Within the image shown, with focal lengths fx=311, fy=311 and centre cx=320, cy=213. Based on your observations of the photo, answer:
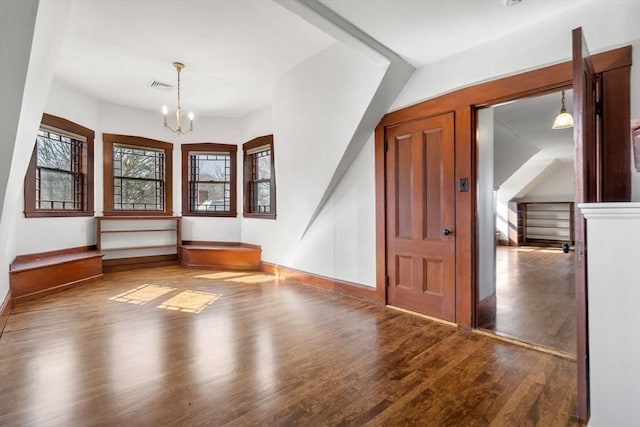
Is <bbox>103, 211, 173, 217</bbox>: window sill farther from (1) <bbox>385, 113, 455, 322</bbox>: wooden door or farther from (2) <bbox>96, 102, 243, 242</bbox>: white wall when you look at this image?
(1) <bbox>385, 113, 455, 322</bbox>: wooden door

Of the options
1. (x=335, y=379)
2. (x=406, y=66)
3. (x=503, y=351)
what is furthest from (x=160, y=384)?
(x=406, y=66)

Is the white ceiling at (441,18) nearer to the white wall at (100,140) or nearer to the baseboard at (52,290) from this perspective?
the white wall at (100,140)

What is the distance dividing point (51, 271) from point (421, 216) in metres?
4.66

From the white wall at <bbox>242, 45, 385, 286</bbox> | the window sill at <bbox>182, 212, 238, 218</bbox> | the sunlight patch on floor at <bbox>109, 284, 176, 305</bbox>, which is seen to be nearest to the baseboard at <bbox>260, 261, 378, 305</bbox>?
the white wall at <bbox>242, 45, 385, 286</bbox>

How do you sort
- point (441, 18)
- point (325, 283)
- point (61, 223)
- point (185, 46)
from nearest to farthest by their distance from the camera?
point (441, 18)
point (185, 46)
point (325, 283)
point (61, 223)

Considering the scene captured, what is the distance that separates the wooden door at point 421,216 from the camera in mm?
2947

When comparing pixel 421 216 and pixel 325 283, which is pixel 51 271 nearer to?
pixel 325 283

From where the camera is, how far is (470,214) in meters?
2.79

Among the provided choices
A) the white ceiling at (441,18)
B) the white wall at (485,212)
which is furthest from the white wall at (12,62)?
the white wall at (485,212)

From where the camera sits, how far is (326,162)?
3.79 metres

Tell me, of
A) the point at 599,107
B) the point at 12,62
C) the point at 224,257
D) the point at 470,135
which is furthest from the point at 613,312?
the point at 224,257

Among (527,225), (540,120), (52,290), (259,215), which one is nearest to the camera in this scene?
(52,290)

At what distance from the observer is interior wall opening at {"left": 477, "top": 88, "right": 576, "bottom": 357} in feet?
9.74

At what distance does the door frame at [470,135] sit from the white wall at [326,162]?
0.62ft
